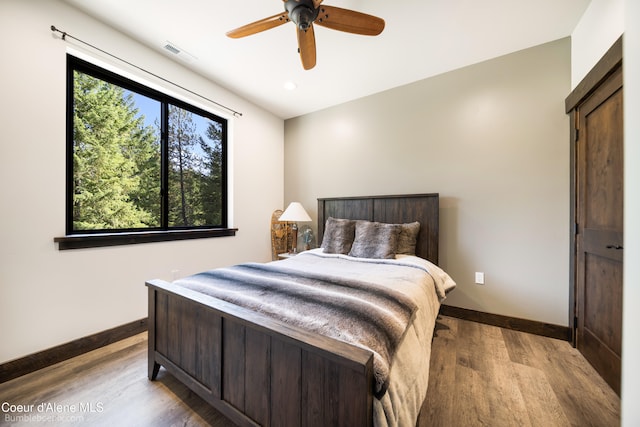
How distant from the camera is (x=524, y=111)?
7.34ft

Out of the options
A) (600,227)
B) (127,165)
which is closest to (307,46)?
(127,165)

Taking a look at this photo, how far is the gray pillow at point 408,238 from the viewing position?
250 centimetres

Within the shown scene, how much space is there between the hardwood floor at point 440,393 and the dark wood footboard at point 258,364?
18 cm

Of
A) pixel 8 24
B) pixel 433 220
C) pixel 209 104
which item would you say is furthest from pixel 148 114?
pixel 433 220

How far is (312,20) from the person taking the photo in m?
1.46

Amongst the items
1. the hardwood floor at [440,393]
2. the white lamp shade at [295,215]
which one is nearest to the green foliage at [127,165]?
the white lamp shade at [295,215]

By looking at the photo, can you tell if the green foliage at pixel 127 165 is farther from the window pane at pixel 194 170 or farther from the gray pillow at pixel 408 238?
the gray pillow at pixel 408 238

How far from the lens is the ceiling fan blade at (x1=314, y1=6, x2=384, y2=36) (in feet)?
4.80

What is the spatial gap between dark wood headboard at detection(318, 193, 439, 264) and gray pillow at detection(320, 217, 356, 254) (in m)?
0.36

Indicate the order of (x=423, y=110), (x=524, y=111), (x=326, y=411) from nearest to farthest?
(x=326, y=411)
(x=524, y=111)
(x=423, y=110)

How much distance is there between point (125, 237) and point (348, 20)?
2.49 metres

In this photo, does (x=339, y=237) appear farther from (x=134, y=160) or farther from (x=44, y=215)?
(x=44, y=215)

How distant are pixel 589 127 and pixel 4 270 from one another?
4286 mm

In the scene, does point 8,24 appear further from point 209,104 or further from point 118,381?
point 118,381
